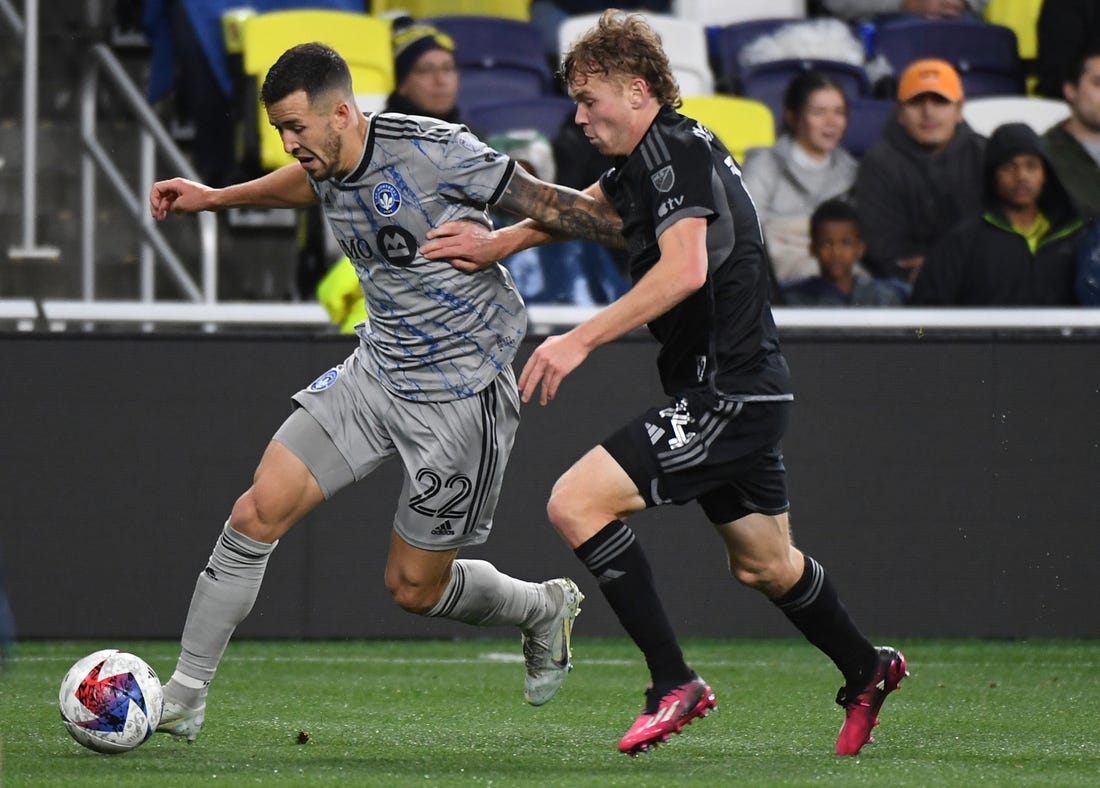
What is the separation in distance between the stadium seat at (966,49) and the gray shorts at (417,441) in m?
6.96

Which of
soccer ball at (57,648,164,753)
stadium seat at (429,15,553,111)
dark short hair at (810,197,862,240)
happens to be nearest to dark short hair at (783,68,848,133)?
dark short hair at (810,197,862,240)

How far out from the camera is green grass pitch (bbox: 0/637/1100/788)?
475 centimetres

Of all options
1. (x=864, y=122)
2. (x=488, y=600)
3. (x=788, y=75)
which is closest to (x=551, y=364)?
(x=488, y=600)

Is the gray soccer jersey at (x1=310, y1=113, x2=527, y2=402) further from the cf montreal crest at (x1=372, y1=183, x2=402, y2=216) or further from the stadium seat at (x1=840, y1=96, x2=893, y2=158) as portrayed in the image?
the stadium seat at (x1=840, y1=96, x2=893, y2=158)

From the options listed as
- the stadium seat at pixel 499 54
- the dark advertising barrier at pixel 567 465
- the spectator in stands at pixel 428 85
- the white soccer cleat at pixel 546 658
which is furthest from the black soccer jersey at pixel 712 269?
the stadium seat at pixel 499 54

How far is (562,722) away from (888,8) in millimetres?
7594

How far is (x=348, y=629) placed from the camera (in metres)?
8.21

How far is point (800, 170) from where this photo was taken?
32.2ft

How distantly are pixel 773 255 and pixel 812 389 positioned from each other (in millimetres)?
1341

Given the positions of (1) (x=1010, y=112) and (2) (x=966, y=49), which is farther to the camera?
(2) (x=966, y=49)

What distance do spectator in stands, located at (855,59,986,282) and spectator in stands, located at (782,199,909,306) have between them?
0.11 metres

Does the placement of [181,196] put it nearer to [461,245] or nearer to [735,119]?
[461,245]

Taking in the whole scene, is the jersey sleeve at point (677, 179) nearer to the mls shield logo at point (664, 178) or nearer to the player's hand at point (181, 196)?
the mls shield logo at point (664, 178)

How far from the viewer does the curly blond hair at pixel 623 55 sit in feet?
15.9
